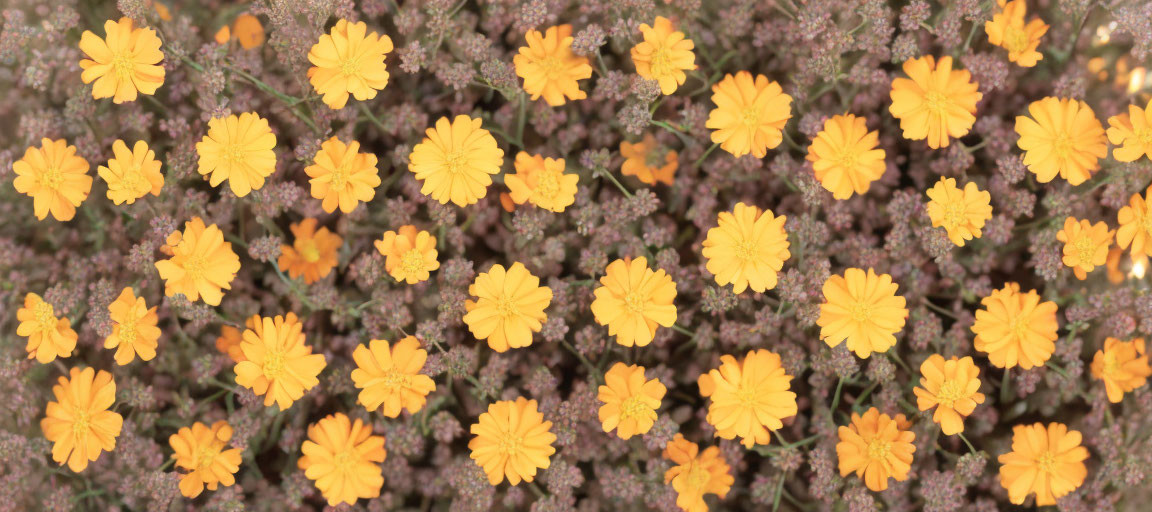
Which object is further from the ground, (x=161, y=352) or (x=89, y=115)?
(x=89, y=115)

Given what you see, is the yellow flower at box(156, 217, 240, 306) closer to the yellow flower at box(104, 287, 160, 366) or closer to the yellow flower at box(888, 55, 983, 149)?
the yellow flower at box(104, 287, 160, 366)

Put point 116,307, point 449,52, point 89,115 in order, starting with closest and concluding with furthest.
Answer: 1. point 116,307
2. point 89,115
3. point 449,52

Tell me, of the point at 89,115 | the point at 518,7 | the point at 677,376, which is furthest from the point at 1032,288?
the point at 89,115

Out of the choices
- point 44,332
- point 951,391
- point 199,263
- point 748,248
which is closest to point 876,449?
point 951,391

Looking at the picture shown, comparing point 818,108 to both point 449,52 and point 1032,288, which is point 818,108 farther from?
point 449,52

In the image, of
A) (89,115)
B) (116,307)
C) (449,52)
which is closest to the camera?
(116,307)

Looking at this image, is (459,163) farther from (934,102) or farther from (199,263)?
(934,102)
